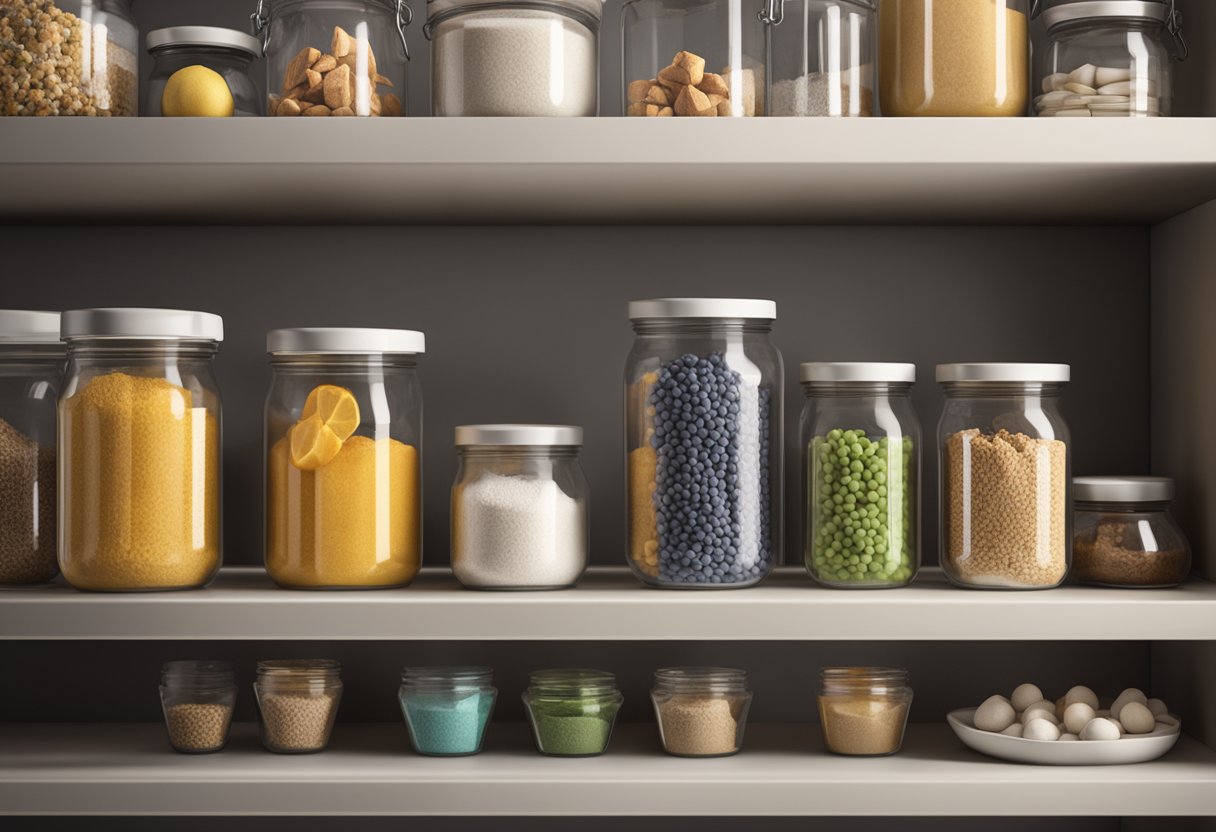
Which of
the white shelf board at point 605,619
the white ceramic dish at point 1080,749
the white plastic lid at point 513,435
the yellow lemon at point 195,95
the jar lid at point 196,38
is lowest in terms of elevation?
the white ceramic dish at point 1080,749

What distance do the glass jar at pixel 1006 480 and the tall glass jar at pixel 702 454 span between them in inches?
6.5

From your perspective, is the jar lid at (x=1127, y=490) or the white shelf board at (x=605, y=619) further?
the jar lid at (x=1127, y=490)

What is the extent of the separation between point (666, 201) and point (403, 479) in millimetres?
355

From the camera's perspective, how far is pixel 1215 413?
1060 mm

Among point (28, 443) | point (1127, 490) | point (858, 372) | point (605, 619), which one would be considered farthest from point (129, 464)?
point (1127, 490)

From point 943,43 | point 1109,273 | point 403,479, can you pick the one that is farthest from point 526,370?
point 1109,273

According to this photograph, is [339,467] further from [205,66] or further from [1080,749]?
[1080,749]

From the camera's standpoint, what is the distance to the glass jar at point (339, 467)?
104 cm

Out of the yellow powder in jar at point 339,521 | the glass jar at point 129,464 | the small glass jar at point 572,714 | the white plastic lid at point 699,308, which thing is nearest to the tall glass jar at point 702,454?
the white plastic lid at point 699,308

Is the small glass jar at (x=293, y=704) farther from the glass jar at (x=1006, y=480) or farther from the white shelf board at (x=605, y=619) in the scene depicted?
the glass jar at (x=1006, y=480)

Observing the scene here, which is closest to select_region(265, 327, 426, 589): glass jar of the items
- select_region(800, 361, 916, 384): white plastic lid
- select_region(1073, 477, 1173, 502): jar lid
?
select_region(800, 361, 916, 384): white plastic lid

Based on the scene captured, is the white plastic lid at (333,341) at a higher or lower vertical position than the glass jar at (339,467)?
higher

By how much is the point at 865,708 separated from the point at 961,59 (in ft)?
1.86

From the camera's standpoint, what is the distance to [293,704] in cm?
106
